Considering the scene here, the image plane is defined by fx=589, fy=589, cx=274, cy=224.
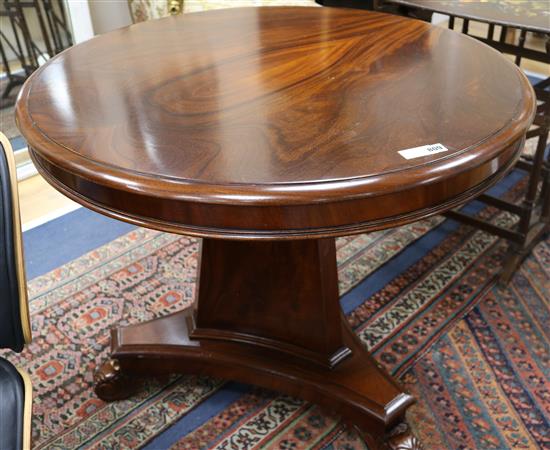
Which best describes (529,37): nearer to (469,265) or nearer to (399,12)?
(399,12)

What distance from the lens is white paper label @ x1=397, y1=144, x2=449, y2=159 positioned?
0.67 metres

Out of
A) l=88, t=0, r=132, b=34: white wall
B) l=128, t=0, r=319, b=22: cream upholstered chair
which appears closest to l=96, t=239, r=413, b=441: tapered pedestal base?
l=128, t=0, r=319, b=22: cream upholstered chair

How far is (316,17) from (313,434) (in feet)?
2.71

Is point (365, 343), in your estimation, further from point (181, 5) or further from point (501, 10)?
point (181, 5)

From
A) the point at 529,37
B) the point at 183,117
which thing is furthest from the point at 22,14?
the point at 529,37

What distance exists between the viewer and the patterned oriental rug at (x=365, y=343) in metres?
1.09

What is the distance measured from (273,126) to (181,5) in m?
1.42

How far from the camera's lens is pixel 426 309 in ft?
4.48

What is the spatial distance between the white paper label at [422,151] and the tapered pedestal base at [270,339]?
293 mm

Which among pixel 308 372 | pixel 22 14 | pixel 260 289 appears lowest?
pixel 308 372

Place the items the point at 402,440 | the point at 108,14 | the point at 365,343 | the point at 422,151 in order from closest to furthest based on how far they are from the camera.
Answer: the point at 422,151, the point at 402,440, the point at 365,343, the point at 108,14

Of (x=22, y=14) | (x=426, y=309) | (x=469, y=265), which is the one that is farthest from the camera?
(x=22, y=14)

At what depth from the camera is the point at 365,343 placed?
1.27m

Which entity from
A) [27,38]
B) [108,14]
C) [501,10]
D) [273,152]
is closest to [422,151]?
[273,152]
